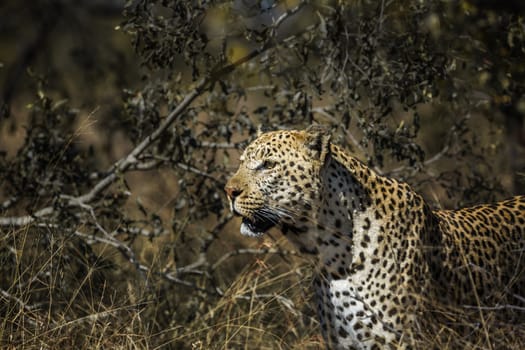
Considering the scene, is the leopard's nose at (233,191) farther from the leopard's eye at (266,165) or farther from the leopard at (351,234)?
the leopard's eye at (266,165)

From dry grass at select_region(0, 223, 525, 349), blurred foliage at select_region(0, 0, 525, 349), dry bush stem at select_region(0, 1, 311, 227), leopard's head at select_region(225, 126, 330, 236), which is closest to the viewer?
dry grass at select_region(0, 223, 525, 349)

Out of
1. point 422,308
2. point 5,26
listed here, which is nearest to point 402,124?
point 422,308

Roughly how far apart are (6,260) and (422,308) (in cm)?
259

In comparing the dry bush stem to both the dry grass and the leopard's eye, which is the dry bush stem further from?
the leopard's eye

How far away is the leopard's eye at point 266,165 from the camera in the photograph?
4836 millimetres

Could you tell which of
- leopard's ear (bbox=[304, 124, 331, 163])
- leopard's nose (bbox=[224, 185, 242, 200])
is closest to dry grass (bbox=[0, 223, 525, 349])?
leopard's nose (bbox=[224, 185, 242, 200])

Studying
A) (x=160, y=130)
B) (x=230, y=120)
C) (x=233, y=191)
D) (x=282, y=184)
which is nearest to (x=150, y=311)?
(x=160, y=130)

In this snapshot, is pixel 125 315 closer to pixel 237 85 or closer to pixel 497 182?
pixel 237 85

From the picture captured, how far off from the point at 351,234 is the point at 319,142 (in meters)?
0.50

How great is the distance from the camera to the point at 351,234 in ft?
15.6

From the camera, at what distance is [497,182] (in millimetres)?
7164

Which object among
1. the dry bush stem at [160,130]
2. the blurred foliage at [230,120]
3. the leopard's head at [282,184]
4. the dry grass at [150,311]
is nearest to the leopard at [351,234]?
the leopard's head at [282,184]

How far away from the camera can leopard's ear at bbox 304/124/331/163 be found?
15.6 feet

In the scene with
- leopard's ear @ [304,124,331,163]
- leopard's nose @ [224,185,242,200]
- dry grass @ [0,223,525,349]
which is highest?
leopard's ear @ [304,124,331,163]
